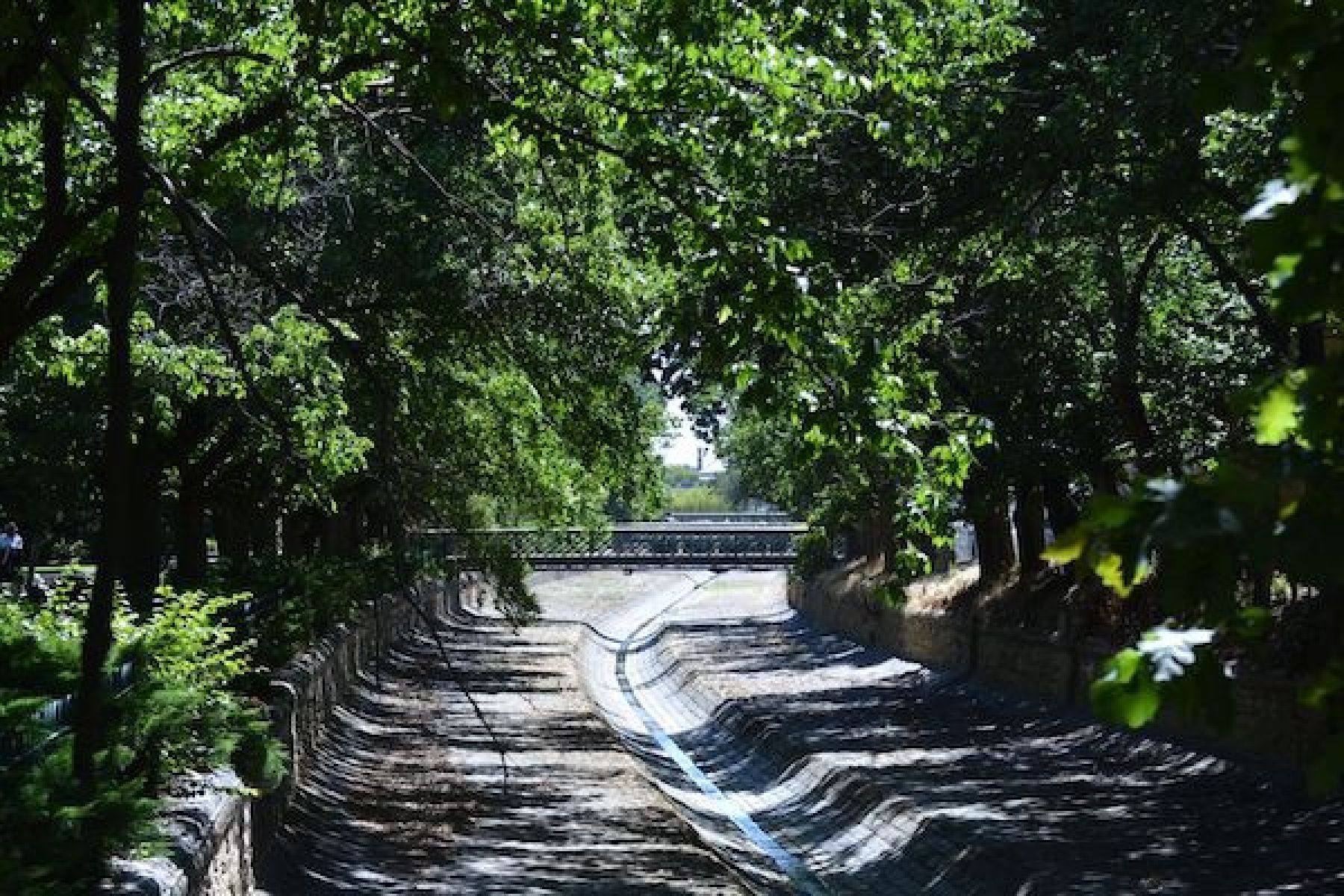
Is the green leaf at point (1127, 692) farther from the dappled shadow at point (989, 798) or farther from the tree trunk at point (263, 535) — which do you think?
the tree trunk at point (263, 535)

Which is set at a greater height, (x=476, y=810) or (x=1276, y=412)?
(x=1276, y=412)

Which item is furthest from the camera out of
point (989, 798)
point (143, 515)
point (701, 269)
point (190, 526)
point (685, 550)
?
point (685, 550)

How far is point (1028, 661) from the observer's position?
27969 millimetres

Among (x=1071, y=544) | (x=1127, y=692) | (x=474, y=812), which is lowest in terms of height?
(x=474, y=812)

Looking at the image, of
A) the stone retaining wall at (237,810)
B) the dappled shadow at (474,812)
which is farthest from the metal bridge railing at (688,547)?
the stone retaining wall at (237,810)

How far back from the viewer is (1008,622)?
29.7 meters

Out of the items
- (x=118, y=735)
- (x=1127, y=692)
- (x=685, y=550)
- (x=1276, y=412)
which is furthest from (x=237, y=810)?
(x=685, y=550)

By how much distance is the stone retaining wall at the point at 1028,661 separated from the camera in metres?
18.3

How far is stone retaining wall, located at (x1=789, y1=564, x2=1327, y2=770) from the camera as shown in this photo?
1827 cm

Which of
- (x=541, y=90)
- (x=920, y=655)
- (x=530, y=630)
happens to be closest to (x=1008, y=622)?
(x=920, y=655)

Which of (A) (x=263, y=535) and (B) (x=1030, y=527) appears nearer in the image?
(B) (x=1030, y=527)

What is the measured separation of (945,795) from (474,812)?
17.2 feet

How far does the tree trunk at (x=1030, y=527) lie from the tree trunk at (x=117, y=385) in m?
21.3

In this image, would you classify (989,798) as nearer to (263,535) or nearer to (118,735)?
(118,735)
